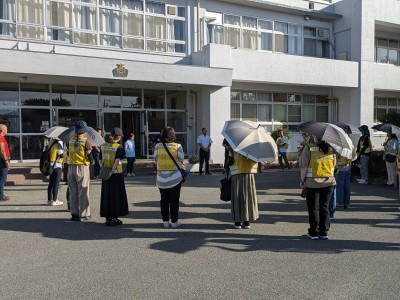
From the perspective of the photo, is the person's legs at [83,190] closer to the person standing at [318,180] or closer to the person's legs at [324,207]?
the person standing at [318,180]

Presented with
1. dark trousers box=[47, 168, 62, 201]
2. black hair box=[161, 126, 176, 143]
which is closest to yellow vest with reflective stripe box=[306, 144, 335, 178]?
black hair box=[161, 126, 176, 143]

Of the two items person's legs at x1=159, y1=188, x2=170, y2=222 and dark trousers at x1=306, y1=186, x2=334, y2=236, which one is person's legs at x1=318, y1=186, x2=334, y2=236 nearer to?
dark trousers at x1=306, y1=186, x2=334, y2=236

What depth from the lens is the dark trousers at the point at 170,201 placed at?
7.37 meters

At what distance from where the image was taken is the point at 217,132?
18547mm

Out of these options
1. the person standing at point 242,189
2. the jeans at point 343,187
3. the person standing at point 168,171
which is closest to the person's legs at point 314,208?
the person standing at point 242,189

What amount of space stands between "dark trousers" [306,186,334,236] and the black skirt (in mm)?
3337

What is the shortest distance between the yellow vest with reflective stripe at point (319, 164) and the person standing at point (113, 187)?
334 centimetres

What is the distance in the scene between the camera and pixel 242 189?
286 inches

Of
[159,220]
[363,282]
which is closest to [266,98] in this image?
[159,220]

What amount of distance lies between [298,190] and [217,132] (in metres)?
7.12

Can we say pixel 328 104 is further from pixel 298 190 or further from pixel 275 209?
pixel 275 209

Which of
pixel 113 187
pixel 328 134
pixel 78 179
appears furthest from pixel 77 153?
pixel 328 134

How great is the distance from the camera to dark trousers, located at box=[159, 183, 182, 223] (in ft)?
24.2

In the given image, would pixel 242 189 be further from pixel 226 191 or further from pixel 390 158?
pixel 390 158
